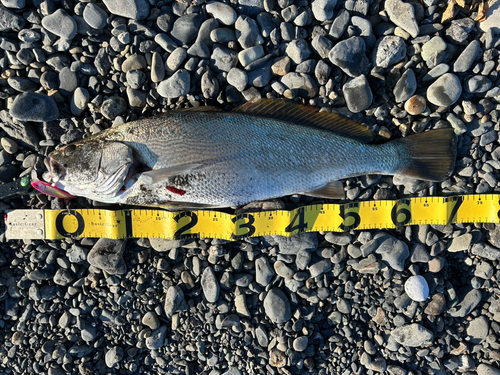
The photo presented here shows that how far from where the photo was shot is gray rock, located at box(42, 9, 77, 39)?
272 centimetres

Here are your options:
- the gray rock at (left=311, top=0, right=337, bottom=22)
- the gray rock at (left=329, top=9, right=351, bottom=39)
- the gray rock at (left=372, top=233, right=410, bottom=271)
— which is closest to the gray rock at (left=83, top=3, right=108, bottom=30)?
the gray rock at (left=311, top=0, right=337, bottom=22)

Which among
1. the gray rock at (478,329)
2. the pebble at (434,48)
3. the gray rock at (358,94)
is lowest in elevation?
the gray rock at (478,329)

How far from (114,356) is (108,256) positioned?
1.01 m

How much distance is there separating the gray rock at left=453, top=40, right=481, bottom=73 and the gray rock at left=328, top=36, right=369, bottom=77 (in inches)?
35.7

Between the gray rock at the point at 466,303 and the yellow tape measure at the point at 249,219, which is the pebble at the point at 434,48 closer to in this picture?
the yellow tape measure at the point at 249,219

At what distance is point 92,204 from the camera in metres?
2.95

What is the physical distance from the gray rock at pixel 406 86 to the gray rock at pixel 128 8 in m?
2.50

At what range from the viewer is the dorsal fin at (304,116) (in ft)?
8.99

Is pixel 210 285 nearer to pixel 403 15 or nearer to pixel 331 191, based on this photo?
pixel 331 191

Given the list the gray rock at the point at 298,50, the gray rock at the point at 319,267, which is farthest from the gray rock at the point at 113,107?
the gray rock at the point at 319,267

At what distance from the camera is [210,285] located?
9.46ft

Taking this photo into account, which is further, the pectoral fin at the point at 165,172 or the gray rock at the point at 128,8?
the gray rock at the point at 128,8

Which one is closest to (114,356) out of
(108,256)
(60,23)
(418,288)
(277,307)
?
(108,256)

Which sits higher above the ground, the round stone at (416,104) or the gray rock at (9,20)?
the gray rock at (9,20)
